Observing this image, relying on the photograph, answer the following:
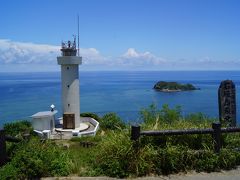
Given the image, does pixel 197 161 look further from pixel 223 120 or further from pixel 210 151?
pixel 223 120

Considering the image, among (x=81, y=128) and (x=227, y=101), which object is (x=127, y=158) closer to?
(x=227, y=101)

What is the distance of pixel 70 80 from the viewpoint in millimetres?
26641

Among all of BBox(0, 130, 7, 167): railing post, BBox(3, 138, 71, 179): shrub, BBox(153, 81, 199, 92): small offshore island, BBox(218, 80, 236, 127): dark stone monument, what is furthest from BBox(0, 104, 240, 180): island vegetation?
BBox(153, 81, 199, 92): small offshore island

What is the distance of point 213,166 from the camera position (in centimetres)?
592

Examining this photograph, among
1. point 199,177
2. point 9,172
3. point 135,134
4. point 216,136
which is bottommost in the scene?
point 199,177

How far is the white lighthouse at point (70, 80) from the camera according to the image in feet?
85.7

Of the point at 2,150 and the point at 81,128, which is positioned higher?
the point at 2,150

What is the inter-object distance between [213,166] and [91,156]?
7.33 ft

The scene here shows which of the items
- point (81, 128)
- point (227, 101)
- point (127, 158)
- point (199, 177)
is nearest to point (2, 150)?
point (127, 158)

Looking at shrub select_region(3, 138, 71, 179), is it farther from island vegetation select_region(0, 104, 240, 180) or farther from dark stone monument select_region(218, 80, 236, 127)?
dark stone monument select_region(218, 80, 236, 127)

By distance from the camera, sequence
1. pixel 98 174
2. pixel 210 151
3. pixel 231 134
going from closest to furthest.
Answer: pixel 98 174 < pixel 210 151 < pixel 231 134

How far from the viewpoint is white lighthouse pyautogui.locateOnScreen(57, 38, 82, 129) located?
26.1m

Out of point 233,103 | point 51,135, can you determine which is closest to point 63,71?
point 51,135

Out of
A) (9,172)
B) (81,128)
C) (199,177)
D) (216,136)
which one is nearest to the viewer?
(9,172)
